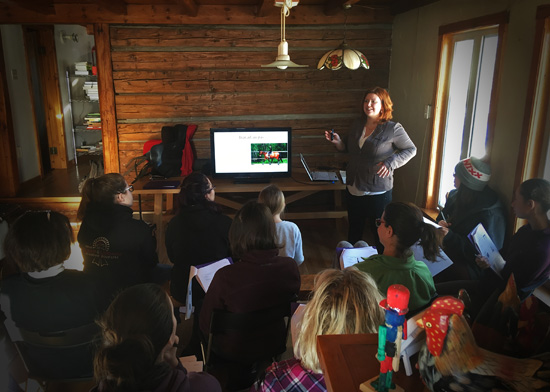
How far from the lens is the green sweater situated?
182cm

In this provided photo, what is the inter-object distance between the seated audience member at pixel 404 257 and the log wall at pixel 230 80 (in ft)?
10.1

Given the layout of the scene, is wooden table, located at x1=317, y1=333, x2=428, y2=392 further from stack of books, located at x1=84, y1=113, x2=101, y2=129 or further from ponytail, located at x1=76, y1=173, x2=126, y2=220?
stack of books, located at x1=84, y1=113, x2=101, y2=129

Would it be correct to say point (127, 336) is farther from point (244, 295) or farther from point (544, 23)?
point (544, 23)

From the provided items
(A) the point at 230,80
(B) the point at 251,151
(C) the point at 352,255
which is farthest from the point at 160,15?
(C) the point at 352,255

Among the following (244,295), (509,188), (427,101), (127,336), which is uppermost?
(427,101)

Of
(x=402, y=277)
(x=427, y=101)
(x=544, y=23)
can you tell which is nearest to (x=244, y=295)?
(x=402, y=277)

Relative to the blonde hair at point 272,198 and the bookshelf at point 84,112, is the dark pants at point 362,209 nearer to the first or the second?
the blonde hair at point 272,198

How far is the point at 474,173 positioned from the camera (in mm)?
2715

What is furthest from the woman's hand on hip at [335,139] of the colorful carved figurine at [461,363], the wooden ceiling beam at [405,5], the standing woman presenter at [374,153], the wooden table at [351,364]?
the colorful carved figurine at [461,363]

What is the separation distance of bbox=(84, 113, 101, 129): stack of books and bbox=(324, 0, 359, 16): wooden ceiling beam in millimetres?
4299

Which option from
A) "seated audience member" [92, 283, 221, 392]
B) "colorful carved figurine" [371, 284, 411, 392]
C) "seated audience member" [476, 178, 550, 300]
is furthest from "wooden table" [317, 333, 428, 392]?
"seated audience member" [476, 178, 550, 300]

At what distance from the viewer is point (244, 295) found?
1879 millimetres

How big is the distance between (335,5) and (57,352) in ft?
12.5

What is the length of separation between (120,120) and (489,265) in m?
4.02
